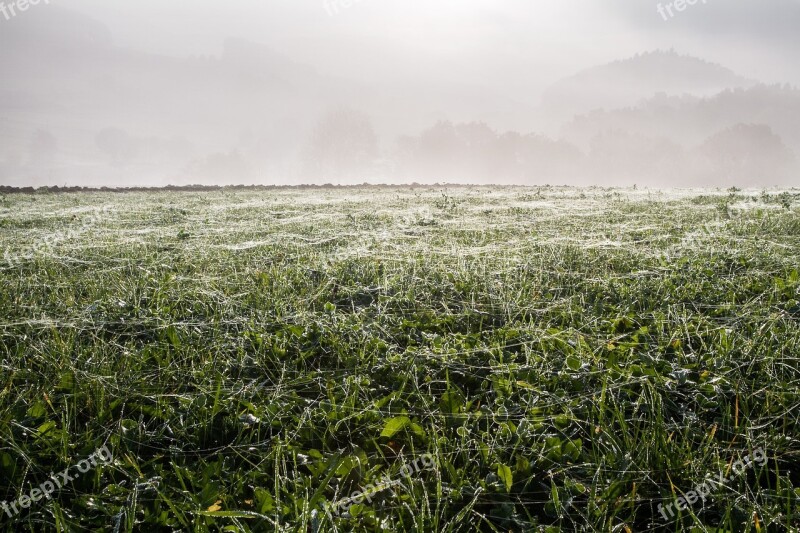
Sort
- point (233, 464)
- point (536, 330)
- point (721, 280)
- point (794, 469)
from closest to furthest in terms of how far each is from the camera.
Answer: point (794, 469)
point (233, 464)
point (536, 330)
point (721, 280)

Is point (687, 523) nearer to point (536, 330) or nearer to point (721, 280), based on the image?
point (536, 330)

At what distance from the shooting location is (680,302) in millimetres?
4148

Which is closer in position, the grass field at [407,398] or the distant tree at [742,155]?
the grass field at [407,398]

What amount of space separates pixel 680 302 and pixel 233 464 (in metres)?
4.17

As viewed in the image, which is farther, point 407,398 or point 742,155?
point 742,155

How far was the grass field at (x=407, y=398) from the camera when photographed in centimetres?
188

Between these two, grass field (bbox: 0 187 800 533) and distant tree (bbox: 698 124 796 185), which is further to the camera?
distant tree (bbox: 698 124 796 185)

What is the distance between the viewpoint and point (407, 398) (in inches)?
107

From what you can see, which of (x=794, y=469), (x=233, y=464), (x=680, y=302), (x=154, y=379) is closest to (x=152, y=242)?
(x=154, y=379)

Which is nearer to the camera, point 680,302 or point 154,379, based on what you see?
point 154,379

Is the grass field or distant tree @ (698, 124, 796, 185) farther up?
distant tree @ (698, 124, 796, 185)

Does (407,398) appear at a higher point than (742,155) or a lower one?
lower

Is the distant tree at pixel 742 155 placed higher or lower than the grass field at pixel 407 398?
higher

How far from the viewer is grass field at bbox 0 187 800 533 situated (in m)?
1.88
